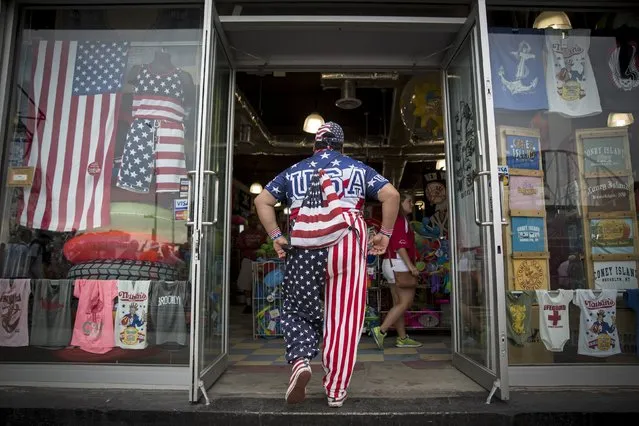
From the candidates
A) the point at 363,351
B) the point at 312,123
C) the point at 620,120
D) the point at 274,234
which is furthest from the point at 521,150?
the point at 312,123

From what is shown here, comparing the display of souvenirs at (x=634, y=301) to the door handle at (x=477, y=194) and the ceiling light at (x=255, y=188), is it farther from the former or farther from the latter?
the ceiling light at (x=255, y=188)

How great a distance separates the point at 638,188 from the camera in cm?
431

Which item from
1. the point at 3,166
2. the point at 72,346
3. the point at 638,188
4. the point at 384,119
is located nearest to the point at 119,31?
the point at 3,166

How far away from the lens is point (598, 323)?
402 centimetres

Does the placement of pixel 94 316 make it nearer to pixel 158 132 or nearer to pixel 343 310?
pixel 158 132

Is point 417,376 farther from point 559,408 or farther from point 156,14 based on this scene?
point 156,14

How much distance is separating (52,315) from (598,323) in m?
4.93

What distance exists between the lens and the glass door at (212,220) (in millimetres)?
3518

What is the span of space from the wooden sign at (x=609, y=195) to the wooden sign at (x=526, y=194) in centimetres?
49

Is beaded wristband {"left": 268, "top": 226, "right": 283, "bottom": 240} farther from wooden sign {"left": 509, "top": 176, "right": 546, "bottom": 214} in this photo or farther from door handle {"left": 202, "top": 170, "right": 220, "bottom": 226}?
wooden sign {"left": 509, "top": 176, "right": 546, "bottom": 214}

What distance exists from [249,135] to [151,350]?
20.5ft

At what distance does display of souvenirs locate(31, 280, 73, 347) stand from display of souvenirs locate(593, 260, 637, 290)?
486cm

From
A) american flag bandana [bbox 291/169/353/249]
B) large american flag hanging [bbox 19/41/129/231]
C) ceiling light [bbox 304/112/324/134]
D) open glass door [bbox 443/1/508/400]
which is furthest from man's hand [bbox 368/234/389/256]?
ceiling light [bbox 304/112/324/134]

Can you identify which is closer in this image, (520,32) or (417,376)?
(417,376)
